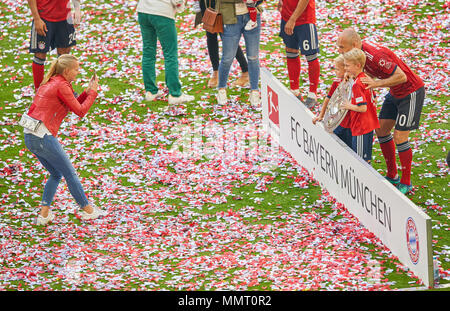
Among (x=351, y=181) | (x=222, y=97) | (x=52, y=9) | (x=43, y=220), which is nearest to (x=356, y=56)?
(x=351, y=181)

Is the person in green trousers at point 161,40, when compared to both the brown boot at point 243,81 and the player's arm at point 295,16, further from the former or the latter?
the player's arm at point 295,16

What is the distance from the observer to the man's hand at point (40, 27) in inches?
409

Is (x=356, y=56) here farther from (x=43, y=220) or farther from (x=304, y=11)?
(x=43, y=220)

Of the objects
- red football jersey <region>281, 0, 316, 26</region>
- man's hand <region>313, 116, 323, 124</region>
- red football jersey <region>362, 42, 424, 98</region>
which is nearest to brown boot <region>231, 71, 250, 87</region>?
red football jersey <region>281, 0, 316, 26</region>

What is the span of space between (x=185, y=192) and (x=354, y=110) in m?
2.43

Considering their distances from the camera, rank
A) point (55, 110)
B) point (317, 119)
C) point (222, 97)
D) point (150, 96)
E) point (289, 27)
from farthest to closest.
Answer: point (150, 96)
point (222, 97)
point (289, 27)
point (317, 119)
point (55, 110)

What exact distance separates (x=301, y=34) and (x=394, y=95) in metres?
2.53

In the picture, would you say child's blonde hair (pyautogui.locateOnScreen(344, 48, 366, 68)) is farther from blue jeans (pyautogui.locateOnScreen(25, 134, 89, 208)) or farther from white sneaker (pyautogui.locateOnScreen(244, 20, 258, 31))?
blue jeans (pyautogui.locateOnScreen(25, 134, 89, 208))

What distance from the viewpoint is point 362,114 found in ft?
25.1

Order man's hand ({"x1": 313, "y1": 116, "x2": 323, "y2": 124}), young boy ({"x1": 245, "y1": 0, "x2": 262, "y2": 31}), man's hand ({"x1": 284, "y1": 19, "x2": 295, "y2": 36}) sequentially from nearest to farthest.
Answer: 1. man's hand ({"x1": 313, "y1": 116, "x2": 323, "y2": 124})
2. man's hand ({"x1": 284, "y1": 19, "x2": 295, "y2": 36})
3. young boy ({"x1": 245, "y1": 0, "x2": 262, "y2": 31})

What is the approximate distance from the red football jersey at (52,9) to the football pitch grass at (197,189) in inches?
62.6

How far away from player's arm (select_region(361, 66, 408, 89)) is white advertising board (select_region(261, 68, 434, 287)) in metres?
0.74

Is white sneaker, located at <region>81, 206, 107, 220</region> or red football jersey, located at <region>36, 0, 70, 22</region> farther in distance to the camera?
red football jersey, located at <region>36, 0, 70, 22</region>

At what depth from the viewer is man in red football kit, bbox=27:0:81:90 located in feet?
34.2
